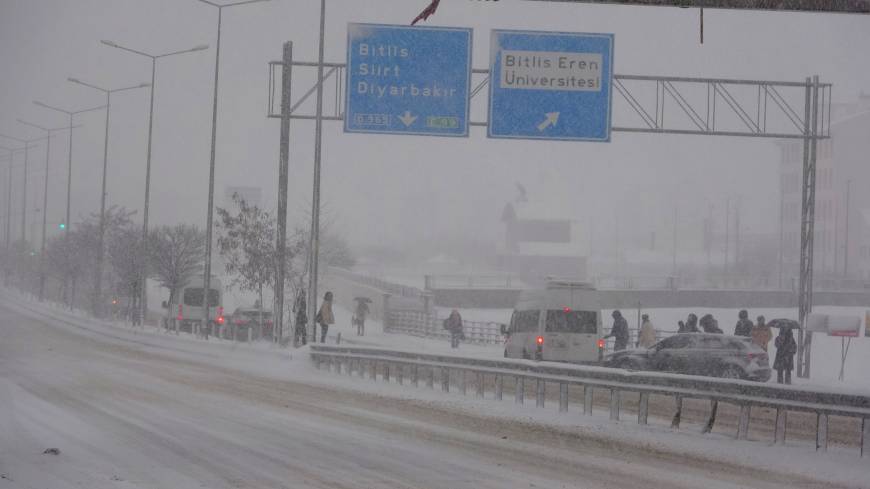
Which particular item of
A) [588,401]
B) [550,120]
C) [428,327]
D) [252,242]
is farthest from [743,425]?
[428,327]

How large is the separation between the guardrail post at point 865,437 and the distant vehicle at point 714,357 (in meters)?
12.8

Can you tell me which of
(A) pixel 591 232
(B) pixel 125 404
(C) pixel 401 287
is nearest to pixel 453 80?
(B) pixel 125 404

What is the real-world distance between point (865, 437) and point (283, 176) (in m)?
20.8

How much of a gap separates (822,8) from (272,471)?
22.3ft

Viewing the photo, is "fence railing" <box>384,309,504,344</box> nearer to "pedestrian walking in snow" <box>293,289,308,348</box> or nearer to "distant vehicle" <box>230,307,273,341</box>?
"distant vehicle" <box>230,307,273,341</box>

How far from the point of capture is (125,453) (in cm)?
1348

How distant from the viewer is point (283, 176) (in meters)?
33.2

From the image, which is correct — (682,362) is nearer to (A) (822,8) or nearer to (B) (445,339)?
(A) (822,8)

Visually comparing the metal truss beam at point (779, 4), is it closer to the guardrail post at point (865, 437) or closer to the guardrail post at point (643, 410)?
the guardrail post at point (865, 437)

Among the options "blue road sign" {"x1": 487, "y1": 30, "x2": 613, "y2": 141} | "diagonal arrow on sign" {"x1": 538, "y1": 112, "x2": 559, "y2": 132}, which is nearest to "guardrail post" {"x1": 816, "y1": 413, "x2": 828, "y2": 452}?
"blue road sign" {"x1": 487, "y1": 30, "x2": 613, "y2": 141}

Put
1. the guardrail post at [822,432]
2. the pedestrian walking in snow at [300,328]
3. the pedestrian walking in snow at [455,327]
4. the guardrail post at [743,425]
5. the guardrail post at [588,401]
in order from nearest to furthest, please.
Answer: the guardrail post at [822,432]
the guardrail post at [743,425]
the guardrail post at [588,401]
the pedestrian walking in snow at [300,328]
the pedestrian walking in snow at [455,327]

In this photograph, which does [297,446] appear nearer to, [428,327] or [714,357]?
[714,357]

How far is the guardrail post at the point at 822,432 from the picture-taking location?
1569 centimetres

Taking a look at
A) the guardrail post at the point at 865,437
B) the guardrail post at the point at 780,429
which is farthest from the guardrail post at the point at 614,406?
the guardrail post at the point at 865,437
